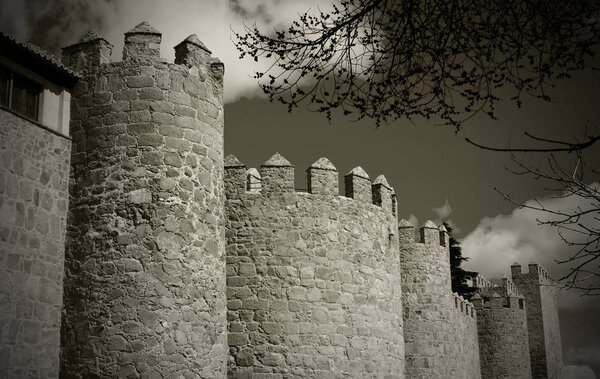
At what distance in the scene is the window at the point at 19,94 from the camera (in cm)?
1144

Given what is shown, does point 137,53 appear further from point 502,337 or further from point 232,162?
point 502,337

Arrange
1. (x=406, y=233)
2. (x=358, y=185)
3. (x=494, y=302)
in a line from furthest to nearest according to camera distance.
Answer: (x=494, y=302)
(x=406, y=233)
(x=358, y=185)

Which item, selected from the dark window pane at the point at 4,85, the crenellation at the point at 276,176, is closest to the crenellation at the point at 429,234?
the crenellation at the point at 276,176

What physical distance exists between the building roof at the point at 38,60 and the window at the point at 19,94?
0.77 ft

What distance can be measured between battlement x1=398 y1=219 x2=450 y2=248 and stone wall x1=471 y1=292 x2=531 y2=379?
24.0 ft

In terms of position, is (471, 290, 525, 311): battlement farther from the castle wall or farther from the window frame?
the window frame

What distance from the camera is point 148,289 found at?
451 inches

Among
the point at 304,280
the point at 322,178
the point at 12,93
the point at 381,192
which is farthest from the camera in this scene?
the point at 381,192

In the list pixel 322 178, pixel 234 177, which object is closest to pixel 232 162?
pixel 234 177

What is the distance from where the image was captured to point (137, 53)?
12.6m

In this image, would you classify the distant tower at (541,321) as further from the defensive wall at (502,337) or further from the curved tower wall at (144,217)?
the curved tower wall at (144,217)

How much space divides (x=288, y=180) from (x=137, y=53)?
168 inches

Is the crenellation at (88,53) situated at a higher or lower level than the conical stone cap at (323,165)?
higher

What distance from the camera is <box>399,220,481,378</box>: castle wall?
19422 millimetres
